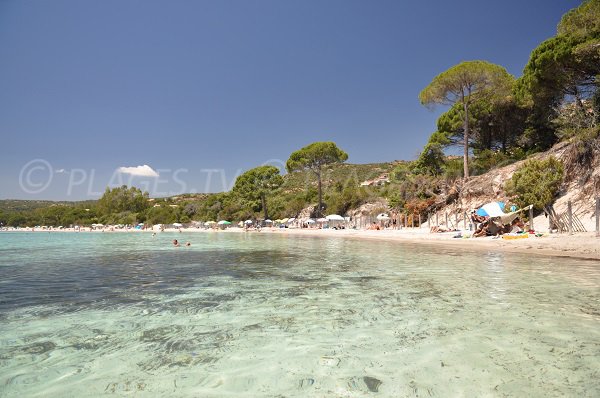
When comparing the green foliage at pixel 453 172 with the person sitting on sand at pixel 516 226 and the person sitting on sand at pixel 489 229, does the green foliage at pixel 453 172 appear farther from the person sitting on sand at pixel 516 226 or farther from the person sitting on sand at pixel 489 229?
the person sitting on sand at pixel 489 229

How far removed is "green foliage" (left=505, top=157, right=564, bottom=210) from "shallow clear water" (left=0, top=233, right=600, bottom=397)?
12522mm

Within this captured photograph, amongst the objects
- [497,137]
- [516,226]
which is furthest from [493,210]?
[497,137]

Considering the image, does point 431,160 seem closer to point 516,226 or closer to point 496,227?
point 516,226

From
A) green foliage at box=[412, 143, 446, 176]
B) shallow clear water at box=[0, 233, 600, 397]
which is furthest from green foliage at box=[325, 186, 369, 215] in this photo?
shallow clear water at box=[0, 233, 600, 397]

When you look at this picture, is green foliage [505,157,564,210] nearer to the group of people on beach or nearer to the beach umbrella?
the group of people on beach

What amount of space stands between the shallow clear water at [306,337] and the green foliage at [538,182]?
41.1ft

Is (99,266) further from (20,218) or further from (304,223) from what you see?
(20,218)

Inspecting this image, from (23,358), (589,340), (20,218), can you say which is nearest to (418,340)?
(589,340)

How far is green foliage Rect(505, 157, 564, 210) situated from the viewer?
18.0 m

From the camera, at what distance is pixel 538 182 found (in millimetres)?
18312

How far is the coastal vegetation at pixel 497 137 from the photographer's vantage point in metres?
19.5

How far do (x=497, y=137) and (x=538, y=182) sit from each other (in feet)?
51.8

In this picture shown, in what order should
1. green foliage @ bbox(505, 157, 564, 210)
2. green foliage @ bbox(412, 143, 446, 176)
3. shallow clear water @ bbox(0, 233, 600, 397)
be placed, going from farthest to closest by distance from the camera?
green foliage @ bbox(412, 143, 446, 176), green foliage @ bbox(505, 157, 564, 210), shallow clear water @ bbox(0, 233, 600, 397)

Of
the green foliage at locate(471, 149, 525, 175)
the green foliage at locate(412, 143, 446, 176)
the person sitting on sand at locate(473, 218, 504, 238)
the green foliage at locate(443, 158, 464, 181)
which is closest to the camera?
the person sitting on sand at locate(473, 218, 504, 238)
